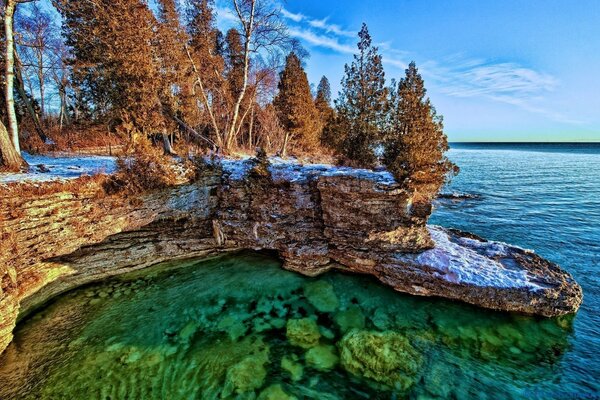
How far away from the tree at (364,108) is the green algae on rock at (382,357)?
13.0m

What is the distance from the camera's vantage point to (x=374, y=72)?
1891cm

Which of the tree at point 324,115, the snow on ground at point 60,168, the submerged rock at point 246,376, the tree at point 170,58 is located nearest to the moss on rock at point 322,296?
→ the submerged rock at point 246,376

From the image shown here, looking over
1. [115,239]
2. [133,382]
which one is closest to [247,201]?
[115,239]

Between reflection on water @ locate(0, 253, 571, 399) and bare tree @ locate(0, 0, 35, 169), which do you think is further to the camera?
bare tree @ locate(0, 0, 35, 169)

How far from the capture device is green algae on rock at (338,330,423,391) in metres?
7.09

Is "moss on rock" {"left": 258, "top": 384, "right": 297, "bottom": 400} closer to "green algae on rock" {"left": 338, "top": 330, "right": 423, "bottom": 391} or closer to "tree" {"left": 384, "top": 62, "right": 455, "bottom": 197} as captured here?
"green algae on rock" {"left": 338, "top": 330, "right": 423, "bottom": 391}

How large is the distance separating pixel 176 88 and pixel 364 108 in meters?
12.9

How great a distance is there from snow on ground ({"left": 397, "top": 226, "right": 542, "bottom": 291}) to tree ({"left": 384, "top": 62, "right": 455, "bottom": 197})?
271 centimetres

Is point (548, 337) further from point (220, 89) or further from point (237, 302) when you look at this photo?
point (220, 89)

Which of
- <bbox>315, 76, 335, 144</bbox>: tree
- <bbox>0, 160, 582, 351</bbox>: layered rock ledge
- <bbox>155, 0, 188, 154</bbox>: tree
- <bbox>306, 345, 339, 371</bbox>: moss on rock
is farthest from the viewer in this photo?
<bbox>315, 76, 335, 144</bbox>: tree

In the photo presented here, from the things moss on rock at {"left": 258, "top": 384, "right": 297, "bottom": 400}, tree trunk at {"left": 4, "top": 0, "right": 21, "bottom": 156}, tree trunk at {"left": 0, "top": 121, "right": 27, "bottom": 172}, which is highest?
tree trunk at {"left": 4, "top": 0, "right": 21, "bottom": 156}

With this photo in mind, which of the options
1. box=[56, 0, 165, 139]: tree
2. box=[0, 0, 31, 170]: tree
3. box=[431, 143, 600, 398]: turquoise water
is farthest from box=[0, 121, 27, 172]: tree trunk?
box=[431, 143, 600, 398]: turquoise water

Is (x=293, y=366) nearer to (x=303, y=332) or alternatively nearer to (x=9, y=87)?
(x=303, y=332)

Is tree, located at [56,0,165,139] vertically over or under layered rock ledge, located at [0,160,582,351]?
over
